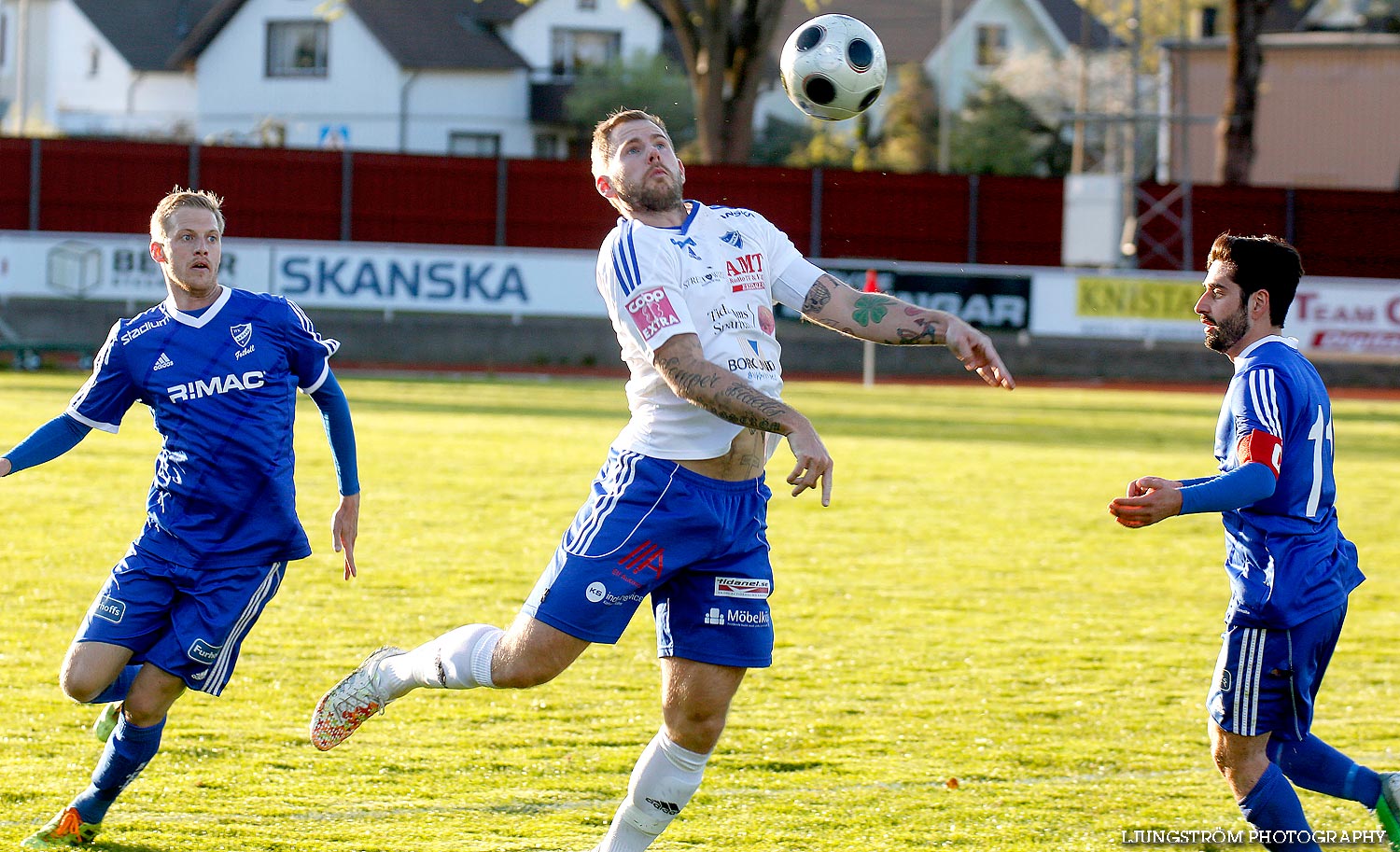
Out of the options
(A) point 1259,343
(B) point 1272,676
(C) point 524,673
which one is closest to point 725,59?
(A) point 1259,343

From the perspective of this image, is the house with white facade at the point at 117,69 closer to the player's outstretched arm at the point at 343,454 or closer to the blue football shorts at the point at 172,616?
the player's outstretched arm at the point at 343,454

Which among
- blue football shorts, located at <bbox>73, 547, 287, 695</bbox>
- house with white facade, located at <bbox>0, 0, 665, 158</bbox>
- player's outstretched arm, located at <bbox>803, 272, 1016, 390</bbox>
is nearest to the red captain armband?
player's outstretched arm, located at <bbox>803, 272, 1016, 390</bbox>

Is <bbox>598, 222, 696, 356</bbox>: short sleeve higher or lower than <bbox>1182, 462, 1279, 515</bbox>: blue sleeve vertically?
higher

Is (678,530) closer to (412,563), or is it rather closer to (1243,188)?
(412,563)

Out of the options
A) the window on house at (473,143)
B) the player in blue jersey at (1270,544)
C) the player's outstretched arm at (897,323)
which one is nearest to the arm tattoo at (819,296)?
the player's outstretched arm at (897,323)

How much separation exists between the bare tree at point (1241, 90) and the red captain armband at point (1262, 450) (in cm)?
2851

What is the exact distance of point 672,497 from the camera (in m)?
4.46

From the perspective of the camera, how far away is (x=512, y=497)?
41.5 feet

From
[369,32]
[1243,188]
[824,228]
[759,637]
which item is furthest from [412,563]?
[369,32]

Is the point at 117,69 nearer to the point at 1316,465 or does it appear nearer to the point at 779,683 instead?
the point at 779,683

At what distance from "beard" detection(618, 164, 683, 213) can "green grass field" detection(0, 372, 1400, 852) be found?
195cm

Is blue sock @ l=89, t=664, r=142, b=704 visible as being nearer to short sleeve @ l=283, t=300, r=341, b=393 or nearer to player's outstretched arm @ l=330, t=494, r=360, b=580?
player's outstretched arm @ l=330, t=494, r=360, b=580

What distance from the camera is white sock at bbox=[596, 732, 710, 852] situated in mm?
4508

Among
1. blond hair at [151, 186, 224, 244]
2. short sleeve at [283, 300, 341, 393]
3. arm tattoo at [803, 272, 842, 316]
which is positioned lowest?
short sleeve at [283, 300, 341, 393]
